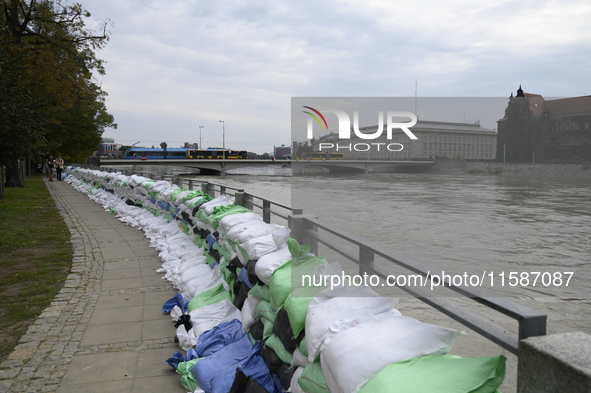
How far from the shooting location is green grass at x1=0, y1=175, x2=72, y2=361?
3859 mm

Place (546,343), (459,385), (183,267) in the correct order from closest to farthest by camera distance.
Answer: (546,343)
(459,385)
(183,267)

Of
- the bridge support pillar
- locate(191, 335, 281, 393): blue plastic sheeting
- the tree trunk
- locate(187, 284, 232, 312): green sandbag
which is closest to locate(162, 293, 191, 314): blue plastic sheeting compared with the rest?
locate(187, 284, 232, 312): green sandbag

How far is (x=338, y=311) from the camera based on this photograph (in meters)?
1.97

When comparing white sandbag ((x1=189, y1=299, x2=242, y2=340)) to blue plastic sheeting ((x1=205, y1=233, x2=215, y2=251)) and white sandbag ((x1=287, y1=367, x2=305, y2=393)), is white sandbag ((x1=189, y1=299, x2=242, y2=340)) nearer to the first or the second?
blue plastic sheeting ((x1=205, y1=233, x2=215, y2=251))

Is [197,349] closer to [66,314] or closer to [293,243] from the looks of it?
[293,243]

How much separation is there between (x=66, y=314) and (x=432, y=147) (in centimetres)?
3783

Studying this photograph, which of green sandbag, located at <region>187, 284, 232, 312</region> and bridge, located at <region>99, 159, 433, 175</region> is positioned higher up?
bridge, located at <region>99, 159, 433, 175</region>

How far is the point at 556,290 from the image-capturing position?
866cm

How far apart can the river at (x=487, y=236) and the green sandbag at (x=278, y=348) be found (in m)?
1.77

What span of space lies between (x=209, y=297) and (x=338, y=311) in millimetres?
2361

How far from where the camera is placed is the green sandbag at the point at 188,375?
2.78 metres

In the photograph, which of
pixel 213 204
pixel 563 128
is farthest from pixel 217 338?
pixel 563 128

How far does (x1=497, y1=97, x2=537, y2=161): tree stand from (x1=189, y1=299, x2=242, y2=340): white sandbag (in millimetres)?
45112

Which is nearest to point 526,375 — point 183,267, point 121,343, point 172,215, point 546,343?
point 546,343
